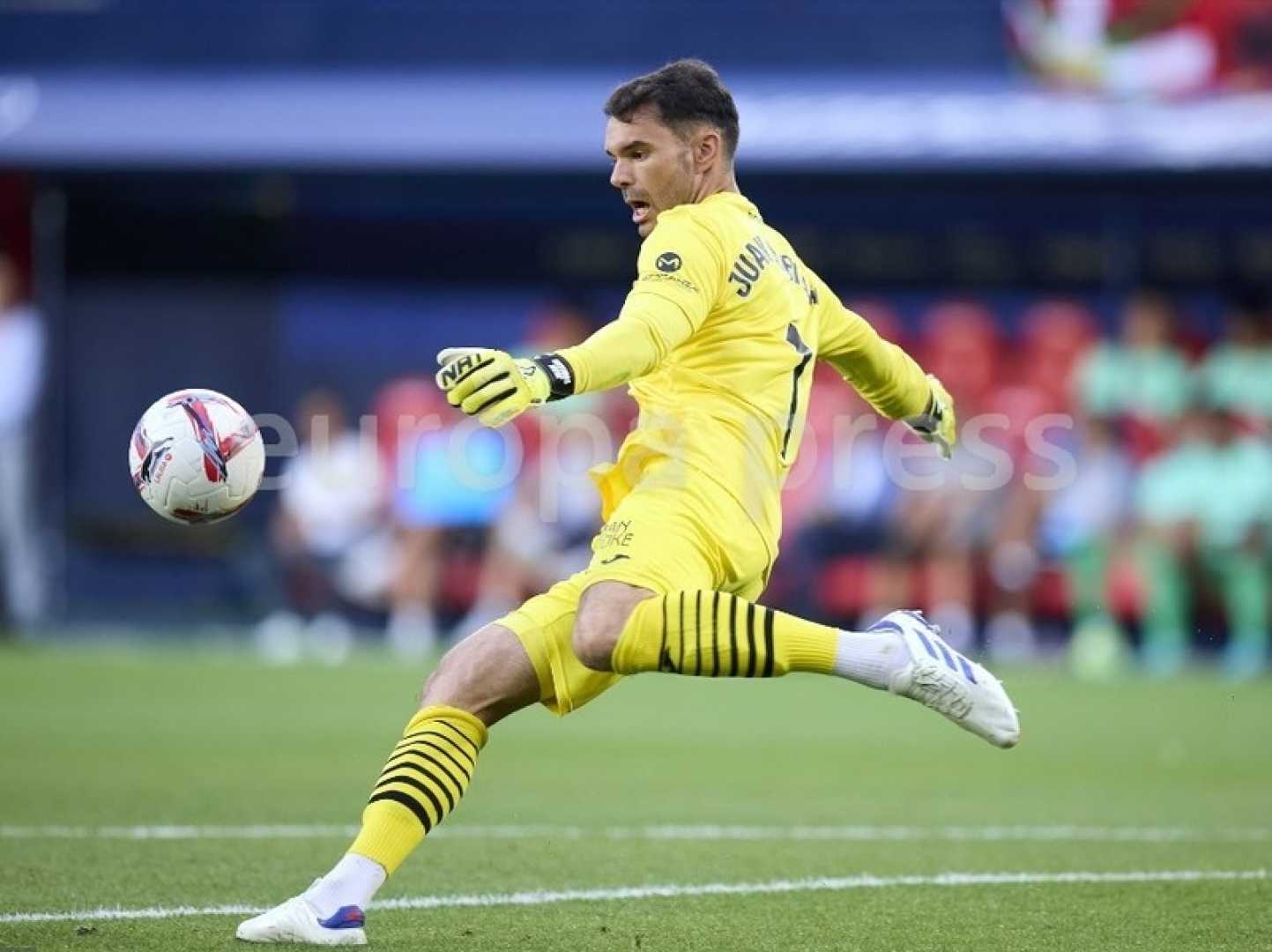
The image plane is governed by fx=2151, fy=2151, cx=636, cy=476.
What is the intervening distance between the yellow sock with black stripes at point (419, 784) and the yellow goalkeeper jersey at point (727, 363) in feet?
2.57

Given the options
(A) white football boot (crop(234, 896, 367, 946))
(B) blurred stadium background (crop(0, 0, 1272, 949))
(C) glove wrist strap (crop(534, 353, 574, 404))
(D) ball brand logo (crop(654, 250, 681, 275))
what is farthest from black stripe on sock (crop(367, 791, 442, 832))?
(B) blurred stadium background (crop(0, 0, 1272, 949))

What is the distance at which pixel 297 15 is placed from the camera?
56.1ft

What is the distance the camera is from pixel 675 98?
229 inches

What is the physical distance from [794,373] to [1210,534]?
10878 mm

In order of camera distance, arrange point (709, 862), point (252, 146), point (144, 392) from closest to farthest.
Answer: point (709, 862) < point (252, 146) < point (144, 392)

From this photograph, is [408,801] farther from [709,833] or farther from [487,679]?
[709,833]

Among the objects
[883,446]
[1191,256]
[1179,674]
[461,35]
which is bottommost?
[1179,674]

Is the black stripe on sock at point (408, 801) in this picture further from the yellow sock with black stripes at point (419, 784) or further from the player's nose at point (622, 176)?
the player's nose at point (622, 176)

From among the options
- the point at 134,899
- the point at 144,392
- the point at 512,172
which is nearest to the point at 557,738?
the point at 134,899

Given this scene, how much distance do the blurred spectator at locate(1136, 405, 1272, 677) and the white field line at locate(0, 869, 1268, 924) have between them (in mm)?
9124

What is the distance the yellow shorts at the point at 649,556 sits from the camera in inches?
217

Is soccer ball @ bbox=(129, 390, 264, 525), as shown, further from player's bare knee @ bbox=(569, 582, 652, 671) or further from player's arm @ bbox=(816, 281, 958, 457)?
player's arm @ bbox=(816, 281, 958, 457)

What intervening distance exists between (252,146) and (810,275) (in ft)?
37.0

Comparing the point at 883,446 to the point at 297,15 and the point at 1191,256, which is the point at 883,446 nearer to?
the point at 1191,256
